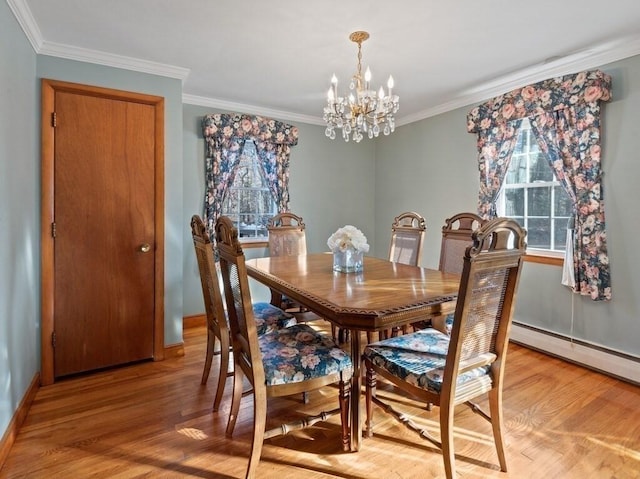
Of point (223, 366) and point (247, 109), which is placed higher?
A: point (247, 109)

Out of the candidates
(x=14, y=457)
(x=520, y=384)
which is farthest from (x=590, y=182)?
(x=14, y=457)

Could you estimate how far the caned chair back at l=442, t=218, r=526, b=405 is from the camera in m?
1.40

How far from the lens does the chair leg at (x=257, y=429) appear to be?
5.08 ft

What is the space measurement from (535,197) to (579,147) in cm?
62

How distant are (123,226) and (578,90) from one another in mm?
3642

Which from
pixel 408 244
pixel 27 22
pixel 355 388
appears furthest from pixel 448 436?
pixel 27 22

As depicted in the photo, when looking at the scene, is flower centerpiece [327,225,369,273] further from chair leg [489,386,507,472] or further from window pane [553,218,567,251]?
window pane [553,218,567,251]

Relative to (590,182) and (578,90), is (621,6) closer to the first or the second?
(578,90)

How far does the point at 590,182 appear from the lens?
105 inches

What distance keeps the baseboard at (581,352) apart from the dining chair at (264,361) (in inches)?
86.9

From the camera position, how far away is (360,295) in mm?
1743

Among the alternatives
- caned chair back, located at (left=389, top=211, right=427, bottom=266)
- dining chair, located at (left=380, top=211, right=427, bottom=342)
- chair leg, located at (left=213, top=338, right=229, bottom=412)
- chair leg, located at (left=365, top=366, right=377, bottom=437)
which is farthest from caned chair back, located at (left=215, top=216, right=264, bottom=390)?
caned chair back, located at (left=389, top=211, right=427, bottom=266)

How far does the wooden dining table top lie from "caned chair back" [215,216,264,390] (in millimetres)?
309

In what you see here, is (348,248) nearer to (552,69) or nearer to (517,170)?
(517,170)
